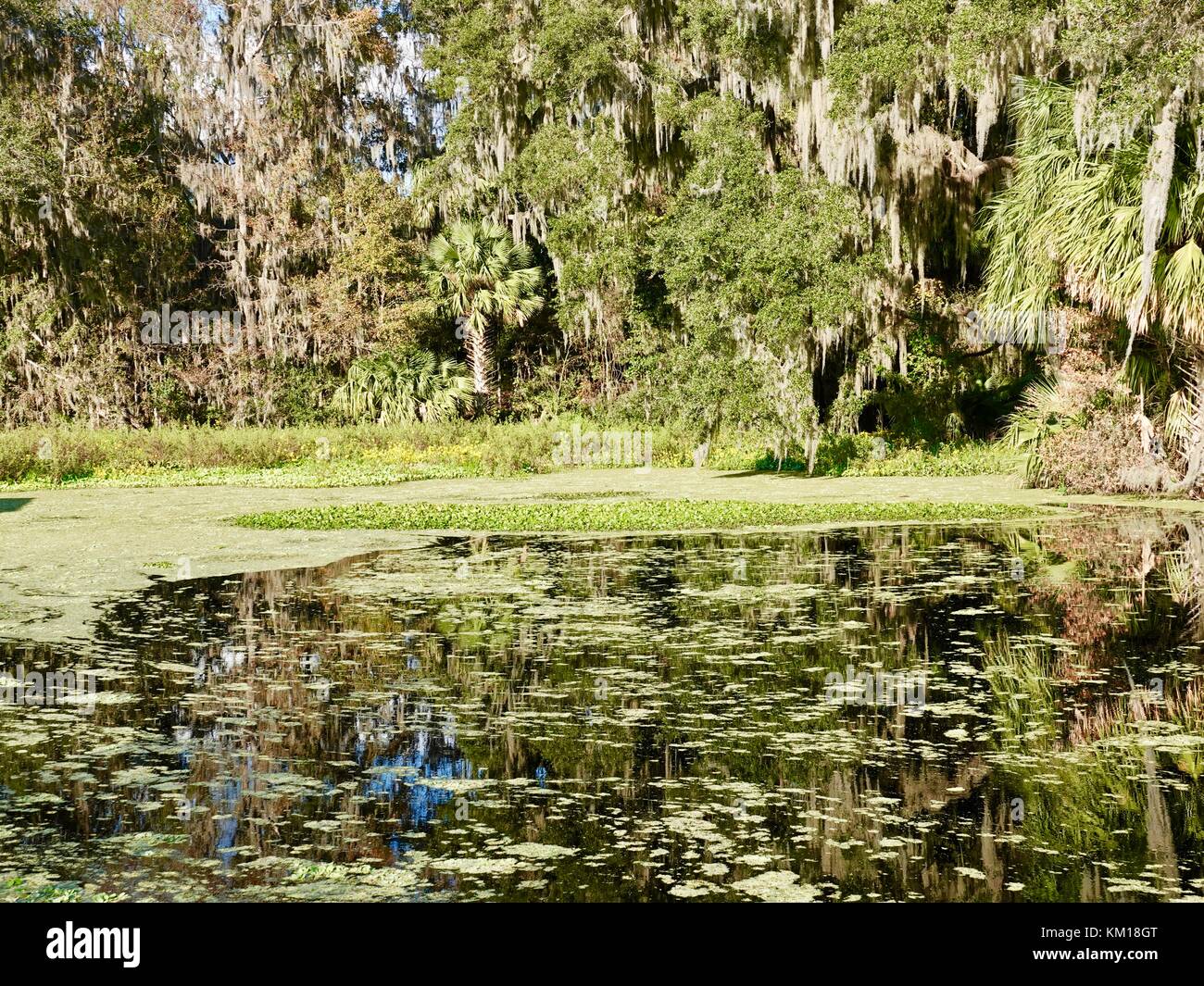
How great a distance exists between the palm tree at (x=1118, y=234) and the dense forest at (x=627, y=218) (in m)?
0.05

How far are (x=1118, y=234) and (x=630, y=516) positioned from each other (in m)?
6.77

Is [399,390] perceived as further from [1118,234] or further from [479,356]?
[1118,234]

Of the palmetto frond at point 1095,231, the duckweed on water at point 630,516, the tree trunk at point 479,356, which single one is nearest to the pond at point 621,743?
the duckweed on water at point 630,516

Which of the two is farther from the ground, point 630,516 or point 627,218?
point 627,218

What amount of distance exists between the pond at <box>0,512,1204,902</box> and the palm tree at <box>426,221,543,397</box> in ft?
75.1

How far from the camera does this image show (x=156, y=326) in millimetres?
34062

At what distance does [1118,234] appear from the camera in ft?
53.4

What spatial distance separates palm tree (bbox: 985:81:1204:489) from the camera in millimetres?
15633

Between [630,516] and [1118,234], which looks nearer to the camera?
[630,516]

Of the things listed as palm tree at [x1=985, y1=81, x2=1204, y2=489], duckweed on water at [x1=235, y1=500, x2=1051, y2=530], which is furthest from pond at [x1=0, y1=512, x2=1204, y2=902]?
palm tree at [x1=985, y1=81, x2=1204, y2=489]

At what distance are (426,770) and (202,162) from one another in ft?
103

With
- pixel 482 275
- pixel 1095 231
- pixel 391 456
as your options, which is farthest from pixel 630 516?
pixel 482 275

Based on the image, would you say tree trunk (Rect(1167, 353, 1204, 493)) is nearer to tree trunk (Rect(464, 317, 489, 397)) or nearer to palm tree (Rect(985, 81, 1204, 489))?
palm tree (Rect(985, 81, 1204, 489))
